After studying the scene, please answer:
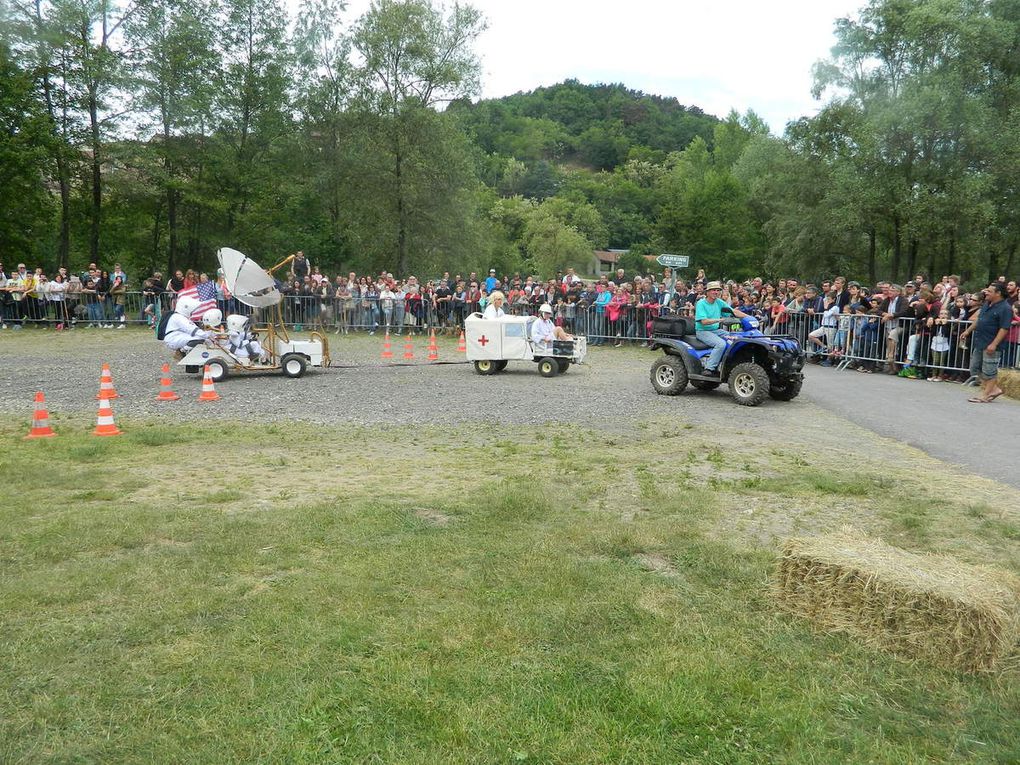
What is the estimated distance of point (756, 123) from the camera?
96.6 meters

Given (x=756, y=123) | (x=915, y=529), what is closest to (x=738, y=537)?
(x=915, y=529)

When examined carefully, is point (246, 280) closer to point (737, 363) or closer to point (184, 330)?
point (184, 330)

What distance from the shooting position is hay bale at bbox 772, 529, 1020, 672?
3.51m

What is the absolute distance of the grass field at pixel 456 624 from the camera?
302 centimetres

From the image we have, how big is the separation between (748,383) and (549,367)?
430cm

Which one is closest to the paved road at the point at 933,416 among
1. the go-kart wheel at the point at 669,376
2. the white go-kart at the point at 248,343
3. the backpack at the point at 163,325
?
the go-kart wheel at the point at 669,376

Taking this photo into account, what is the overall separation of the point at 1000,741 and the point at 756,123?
103m

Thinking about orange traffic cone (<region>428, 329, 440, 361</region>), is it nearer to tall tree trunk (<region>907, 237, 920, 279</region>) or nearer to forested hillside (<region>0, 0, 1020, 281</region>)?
forested hillside (<region>0, 0, 1020, 281</region>)

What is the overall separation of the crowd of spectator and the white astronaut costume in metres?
0.96

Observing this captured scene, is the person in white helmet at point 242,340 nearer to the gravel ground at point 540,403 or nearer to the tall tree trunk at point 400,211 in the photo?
the gravel ground at point 540,403

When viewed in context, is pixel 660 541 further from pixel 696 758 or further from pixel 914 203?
pixel 914 203

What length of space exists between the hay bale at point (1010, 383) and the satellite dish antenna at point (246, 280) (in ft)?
40.3

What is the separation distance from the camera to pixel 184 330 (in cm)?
1344

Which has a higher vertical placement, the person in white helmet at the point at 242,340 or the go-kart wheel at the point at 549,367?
the person in white helmet at the point at 242,340
